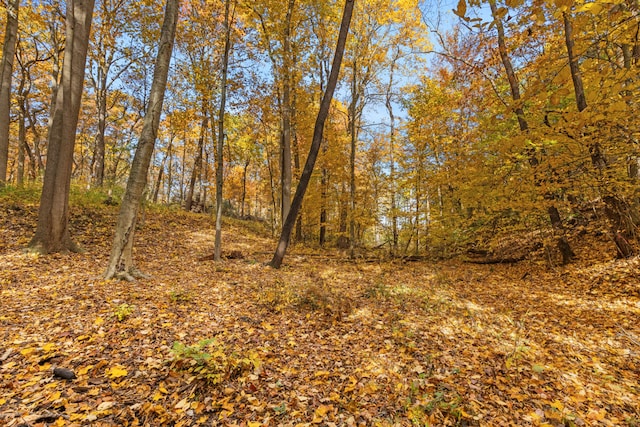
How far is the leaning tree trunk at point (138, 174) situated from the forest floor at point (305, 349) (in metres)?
0.52

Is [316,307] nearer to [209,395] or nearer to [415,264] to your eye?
[209,395]

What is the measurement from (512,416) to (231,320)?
393cm

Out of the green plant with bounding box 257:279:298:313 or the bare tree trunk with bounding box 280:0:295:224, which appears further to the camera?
the bare tree trunk with bounding box 280:0:295:224

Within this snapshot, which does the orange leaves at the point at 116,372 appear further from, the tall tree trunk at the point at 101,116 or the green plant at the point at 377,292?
the tall tree trunk at the point at 101,116

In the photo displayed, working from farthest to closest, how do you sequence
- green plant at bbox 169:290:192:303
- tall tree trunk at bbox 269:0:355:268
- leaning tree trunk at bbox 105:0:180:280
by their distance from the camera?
tall tree trunk at bbox 269:0:355:268 < leaning tree trunk at bbox 105:0:180:280 < green plant at bbox 169:290:192:303

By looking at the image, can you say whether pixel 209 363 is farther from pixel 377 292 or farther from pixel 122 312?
pixel 377 292

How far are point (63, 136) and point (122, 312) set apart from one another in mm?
5661

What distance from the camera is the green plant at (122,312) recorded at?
4.33 m

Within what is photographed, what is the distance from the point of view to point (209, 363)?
3.39m

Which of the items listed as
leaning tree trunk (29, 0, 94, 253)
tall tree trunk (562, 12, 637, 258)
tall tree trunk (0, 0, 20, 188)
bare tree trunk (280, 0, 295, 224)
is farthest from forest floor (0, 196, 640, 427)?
bare tree trunk (280, 0, 295, 224)

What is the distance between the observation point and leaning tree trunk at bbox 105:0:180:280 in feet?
20.1

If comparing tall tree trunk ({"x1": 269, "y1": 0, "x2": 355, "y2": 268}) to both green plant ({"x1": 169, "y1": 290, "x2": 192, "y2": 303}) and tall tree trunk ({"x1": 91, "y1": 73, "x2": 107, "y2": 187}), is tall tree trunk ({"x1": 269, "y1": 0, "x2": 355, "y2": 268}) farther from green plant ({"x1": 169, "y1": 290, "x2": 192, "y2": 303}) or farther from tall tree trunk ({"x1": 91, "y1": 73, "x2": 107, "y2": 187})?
tall tree trunk ({"x1": 91, "y1": 73, "x2": 107, "y2": 187})

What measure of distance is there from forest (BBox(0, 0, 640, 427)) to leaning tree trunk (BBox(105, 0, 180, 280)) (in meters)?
0.04

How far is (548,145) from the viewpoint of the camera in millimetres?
7652
